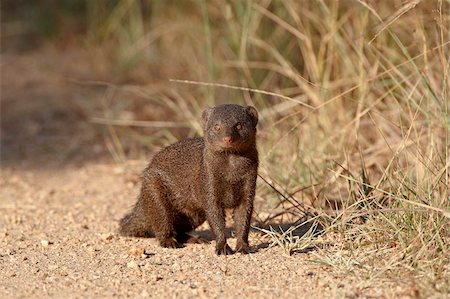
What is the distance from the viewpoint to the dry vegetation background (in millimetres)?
4145

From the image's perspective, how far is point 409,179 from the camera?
4.28 metres

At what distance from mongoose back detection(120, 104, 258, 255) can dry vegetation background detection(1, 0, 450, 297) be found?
28cm

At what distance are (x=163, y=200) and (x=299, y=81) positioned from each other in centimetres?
198

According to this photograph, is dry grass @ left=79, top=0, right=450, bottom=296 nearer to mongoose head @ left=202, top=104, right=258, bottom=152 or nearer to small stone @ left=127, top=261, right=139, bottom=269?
mongoose head @ left=202, top=104, right=258, bottom=152

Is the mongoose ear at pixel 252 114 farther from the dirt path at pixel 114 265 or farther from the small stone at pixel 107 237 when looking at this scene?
the small stone at pixel 107 237

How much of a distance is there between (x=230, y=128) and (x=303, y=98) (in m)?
2.11

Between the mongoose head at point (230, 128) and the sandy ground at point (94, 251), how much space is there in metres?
0.53

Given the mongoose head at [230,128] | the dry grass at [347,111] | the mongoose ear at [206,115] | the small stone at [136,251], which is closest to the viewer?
the dry grass at [347,111]

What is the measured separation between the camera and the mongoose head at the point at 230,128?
4.29m

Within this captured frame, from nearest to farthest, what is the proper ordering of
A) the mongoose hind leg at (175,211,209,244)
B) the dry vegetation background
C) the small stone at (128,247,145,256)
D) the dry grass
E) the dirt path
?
the dirt path → the dry grass → the dry vegetation background → the small stone at (128,247,145,256) → the mongoose hind leg at (175,211,209,244)

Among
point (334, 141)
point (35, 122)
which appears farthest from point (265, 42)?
point (35, 122)

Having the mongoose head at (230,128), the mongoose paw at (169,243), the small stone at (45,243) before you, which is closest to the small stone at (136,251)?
the mongoose paw at (169,243)

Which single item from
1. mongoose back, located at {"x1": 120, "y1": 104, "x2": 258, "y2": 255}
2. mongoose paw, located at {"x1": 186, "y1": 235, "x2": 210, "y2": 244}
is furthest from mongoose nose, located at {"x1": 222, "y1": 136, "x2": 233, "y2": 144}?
mongoose paw, located at {"x1": 186, "y1": 235, "x2": 210, "y2": 244}

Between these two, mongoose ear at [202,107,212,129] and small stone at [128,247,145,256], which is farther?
mongoose ear at [202,107,212,129]
